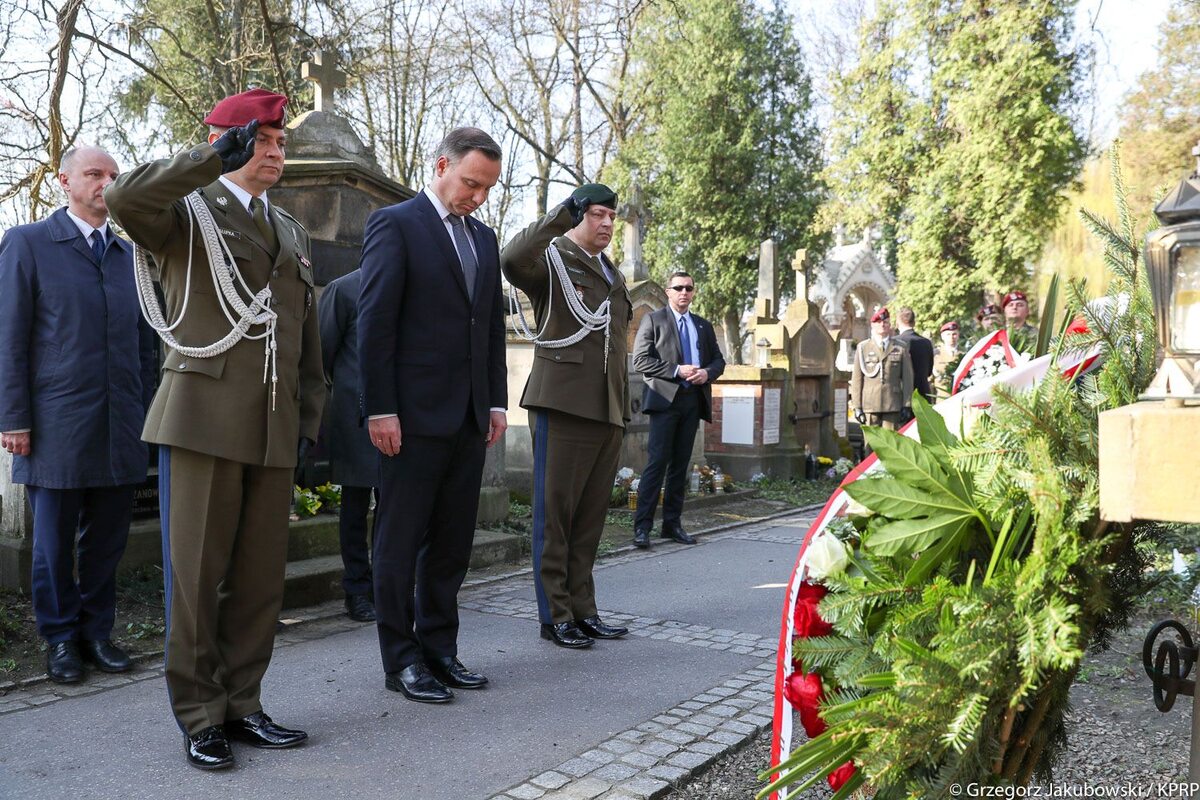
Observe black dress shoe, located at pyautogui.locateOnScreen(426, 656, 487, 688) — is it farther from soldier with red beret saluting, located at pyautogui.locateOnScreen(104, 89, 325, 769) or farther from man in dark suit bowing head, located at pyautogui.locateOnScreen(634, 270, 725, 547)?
man in dark suit bowing head, located at pyautogui.locateOnScreen(634, 270, 725, 547)

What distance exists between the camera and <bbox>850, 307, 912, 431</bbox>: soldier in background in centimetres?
1149

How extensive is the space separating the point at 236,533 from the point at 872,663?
2.14 meters

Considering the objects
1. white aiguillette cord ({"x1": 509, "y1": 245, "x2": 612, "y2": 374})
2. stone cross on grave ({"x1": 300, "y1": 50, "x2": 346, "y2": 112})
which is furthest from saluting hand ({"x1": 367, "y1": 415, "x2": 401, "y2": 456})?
stone cross on grave ({"x1": 300, "y1": 50, "x2": 346, "y2": 112})

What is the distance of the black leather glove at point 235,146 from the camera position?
293 centimetres

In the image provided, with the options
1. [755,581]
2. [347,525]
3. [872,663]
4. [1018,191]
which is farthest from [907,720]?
[1018,191]

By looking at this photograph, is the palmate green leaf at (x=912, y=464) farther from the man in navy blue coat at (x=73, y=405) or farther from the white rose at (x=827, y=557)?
the man in navy blue coat at (x=73, y=405)

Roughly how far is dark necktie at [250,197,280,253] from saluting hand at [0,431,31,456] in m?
1.52

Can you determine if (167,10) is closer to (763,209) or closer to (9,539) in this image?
(9,539)

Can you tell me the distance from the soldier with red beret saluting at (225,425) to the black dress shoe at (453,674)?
747mm

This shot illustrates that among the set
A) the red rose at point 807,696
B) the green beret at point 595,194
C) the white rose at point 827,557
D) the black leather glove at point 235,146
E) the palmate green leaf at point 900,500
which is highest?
the green beret at point 595,194

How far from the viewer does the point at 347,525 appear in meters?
5.23

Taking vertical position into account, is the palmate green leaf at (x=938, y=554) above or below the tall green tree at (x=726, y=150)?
below

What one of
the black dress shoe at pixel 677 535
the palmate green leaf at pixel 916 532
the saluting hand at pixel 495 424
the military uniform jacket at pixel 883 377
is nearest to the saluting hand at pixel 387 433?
the saluting hand at pixel 495 424

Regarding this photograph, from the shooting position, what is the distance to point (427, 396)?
3764 millimetres
